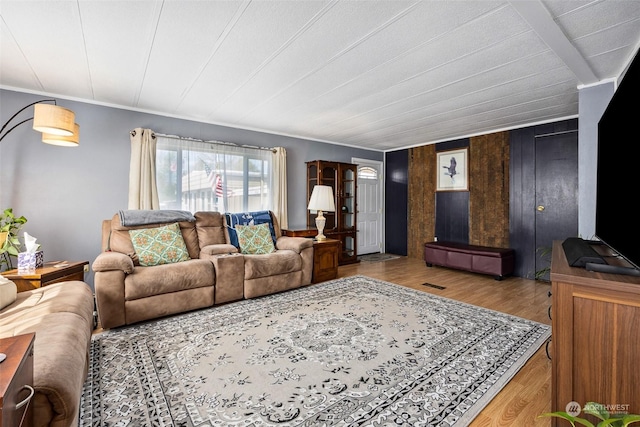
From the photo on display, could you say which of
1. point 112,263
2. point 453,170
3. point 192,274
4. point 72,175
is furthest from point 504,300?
point 72,175

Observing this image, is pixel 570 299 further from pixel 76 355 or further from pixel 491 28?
pixel 76 355

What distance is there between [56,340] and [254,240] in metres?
2.51

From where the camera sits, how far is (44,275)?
238 cm

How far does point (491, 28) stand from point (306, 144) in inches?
147

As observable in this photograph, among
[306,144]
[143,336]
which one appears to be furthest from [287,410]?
[306,144]

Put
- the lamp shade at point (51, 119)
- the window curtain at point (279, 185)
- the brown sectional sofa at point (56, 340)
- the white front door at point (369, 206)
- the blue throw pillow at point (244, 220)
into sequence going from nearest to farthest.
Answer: the brown sectional sofa at point (56, 340)
the lamp shade at point (51, 119)
the blue throw pillow at point (244, 220)
the window curtain at point (279, 185)
the white front door at point (369, 206)

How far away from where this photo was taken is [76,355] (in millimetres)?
1325

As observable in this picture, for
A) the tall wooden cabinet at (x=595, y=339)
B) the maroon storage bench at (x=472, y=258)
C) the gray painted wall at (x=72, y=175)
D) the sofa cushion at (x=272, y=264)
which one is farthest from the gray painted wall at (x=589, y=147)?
the gray painted wall at (x=72, y=175)

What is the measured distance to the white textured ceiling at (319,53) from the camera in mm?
1861

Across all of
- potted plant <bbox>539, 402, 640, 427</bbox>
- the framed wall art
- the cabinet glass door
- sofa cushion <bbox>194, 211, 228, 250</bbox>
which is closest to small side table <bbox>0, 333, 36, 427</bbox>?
potted plant <bbox>539, 402, 640, 427</bbox>

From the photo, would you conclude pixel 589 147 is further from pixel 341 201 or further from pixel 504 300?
pixel 341 201

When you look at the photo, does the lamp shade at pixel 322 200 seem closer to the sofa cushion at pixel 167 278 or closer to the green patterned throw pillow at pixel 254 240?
the green patterned throw pillow at pixel 254 240

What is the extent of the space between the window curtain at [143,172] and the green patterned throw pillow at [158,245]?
662 millimetres

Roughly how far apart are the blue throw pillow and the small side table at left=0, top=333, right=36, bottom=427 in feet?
9.18
